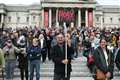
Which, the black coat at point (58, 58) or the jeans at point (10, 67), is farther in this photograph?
the jeans at point (10, 67)

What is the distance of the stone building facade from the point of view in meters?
98.5

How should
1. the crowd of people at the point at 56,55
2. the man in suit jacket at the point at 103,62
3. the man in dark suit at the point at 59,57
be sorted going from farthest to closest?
the man in dark suit at the point at 59,57
the crowd of people at the point at 56,55
the man in suit jacket at the point at 103,62

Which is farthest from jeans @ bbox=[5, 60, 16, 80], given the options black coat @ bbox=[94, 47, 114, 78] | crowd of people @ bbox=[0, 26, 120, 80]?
black coat @ bbox=[94, 47, 114, 78]

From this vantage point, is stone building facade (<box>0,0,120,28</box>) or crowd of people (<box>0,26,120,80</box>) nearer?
crowd of people (<box>0,26,120,80</box>)

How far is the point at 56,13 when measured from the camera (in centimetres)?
9638

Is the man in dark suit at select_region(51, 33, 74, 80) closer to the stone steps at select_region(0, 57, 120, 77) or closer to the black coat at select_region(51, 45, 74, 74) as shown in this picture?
the black coat at select_region(51, 45, 74, 74)

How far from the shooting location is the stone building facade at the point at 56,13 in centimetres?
9850

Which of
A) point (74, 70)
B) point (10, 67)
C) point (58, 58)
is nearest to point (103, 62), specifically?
point (58, 58)

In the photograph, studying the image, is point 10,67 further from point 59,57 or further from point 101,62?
point 101,62

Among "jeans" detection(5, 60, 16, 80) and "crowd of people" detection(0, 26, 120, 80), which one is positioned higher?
"crowd of people" detection(0, 26, 120, 80)

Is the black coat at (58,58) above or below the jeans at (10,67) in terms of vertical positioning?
above

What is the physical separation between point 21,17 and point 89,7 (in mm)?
18511

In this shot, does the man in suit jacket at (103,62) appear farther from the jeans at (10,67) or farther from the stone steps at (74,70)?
the stone steps at (74,70)

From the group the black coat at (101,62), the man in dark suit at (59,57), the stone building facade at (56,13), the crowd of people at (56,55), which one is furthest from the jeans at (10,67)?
the stone building facade at (56,13)
